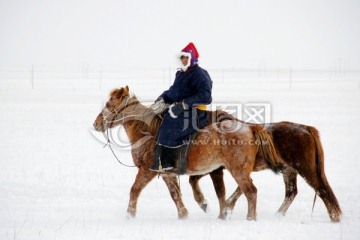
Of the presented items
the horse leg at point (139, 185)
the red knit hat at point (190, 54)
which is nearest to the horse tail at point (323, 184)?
the red knit hat at point (190, 54)

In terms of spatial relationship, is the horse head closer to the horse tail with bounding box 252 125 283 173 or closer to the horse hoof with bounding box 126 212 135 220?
the horse hoof with bounding box 126 212 135 220

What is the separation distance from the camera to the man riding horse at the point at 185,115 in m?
7.29

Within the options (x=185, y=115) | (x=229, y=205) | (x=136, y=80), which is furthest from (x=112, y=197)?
(x=136, y=80)

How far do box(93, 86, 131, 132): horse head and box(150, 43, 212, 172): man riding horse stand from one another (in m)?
0.84

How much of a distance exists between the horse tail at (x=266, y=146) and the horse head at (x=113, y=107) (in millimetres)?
2343

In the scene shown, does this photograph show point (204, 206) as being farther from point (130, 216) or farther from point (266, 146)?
point (266, 146)

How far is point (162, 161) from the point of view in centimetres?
730

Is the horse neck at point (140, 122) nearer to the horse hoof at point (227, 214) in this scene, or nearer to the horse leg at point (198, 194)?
the horse leg at point (198, 194)

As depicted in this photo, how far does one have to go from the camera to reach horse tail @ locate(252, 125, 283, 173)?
7121mm

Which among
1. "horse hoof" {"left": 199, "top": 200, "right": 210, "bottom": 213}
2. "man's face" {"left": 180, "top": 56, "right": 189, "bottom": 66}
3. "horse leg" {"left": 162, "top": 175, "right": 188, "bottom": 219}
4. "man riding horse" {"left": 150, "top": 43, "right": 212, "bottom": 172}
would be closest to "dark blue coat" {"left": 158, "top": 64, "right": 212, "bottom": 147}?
"man riding horse" {"left": 150, "top": 43, "right": 212, "bottom": 172}

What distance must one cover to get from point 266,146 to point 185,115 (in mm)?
1437

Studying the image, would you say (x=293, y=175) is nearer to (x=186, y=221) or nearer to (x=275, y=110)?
(x=186, y=221)

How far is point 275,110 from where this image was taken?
85.8 feet

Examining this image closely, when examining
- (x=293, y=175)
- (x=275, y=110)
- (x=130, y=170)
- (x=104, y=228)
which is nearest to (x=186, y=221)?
(x=104, y=228)
